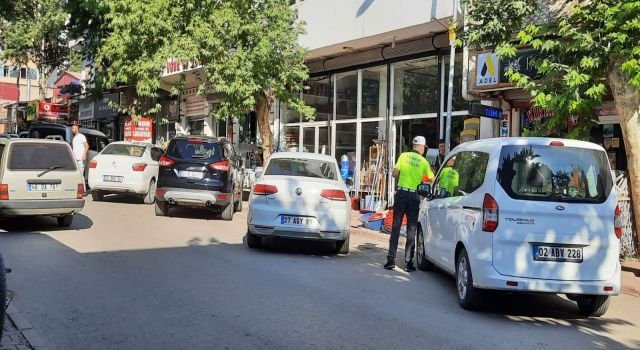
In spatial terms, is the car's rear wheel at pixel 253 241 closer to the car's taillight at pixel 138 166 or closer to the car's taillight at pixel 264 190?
the car's taillight at pixel 264 190

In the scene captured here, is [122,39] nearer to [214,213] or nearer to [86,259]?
[214,213]

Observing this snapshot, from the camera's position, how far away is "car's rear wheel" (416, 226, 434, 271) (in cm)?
848

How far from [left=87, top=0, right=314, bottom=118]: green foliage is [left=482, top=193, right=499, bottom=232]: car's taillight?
10720 millimetres

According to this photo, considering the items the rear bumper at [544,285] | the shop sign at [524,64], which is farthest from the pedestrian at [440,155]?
the rear bumper at [544,285]

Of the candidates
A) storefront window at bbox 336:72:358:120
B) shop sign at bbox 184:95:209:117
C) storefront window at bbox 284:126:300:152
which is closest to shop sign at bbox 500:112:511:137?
storefront window at bbox 336:72:358:120

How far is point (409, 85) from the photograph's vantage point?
16.8m

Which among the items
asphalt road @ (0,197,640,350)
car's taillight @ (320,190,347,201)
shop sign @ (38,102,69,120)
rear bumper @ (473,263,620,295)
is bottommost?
asphalt road @ (0,197,640,350)

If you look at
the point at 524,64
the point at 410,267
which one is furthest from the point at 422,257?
the point at 524,64

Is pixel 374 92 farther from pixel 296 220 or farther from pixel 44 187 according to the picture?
pixel 44 187

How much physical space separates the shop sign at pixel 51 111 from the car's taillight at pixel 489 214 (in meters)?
37.9

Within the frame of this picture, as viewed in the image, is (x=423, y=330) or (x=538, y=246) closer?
(x=423, y=330)

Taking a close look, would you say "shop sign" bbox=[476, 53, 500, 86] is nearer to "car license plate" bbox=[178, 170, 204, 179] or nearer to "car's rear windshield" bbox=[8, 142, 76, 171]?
"car license plate" bbox=[178, 170, 204, 179]

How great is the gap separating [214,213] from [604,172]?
1042 cm

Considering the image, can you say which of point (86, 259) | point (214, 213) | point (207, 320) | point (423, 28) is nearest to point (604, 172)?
point (207, 320)
